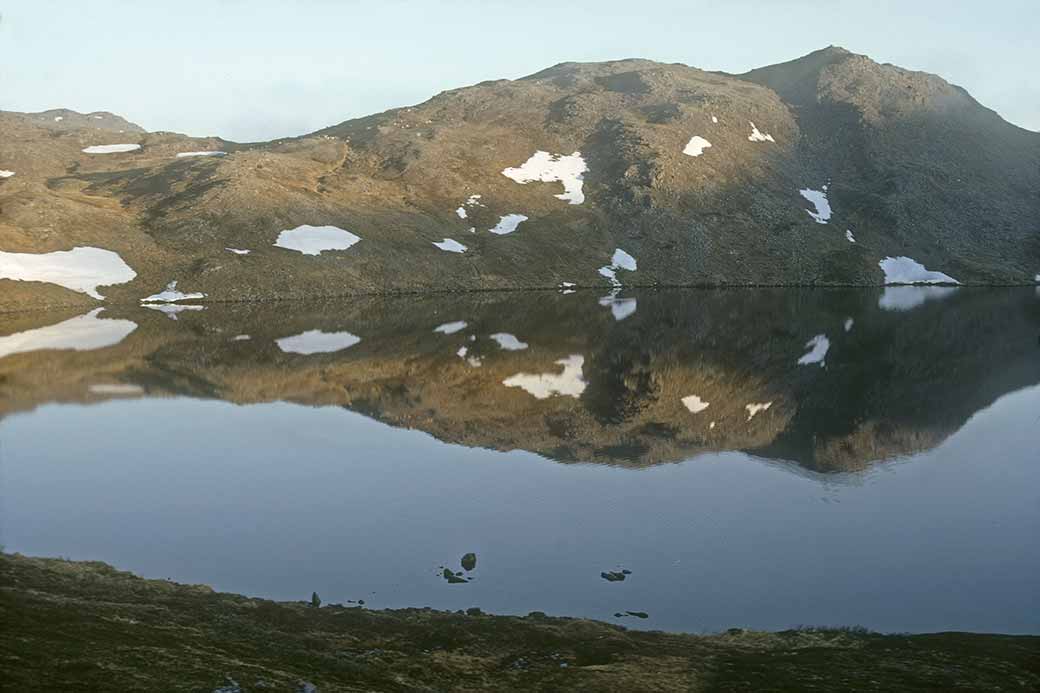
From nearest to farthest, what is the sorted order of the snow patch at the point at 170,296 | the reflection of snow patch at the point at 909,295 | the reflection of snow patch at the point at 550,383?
1. the reflection of snow patch at the point at 550,383
2. the snow patch at the point at 170,296
3. the reflection of snow patch at the point at 909,295

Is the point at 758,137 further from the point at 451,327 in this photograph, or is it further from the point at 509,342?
the point at 509,342

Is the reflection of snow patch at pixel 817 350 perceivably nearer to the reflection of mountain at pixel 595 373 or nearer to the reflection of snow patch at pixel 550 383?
the reflection of mountain at pixel 595 373

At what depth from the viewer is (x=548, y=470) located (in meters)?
37.7

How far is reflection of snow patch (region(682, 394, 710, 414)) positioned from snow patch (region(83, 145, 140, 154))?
157381 millimetres

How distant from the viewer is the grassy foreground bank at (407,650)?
618 inches

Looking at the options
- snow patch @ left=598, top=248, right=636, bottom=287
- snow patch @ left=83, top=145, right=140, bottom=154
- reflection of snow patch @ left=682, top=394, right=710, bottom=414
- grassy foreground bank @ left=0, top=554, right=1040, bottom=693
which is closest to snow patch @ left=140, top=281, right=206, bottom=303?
snow patch @ left=598, top=248, right=636, bottom=287

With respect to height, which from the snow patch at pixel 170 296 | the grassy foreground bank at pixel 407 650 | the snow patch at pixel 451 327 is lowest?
the grassy foreground bank at pixel 407 650

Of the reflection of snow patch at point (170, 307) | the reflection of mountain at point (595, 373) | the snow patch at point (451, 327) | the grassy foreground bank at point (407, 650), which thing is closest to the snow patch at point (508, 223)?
the reflection of mountain at point (595, 373)

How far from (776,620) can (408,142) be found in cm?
15803

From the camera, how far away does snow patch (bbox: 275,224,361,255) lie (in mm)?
122938

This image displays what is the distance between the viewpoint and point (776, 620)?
74.3 ft

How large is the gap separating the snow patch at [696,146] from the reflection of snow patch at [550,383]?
123378 mm

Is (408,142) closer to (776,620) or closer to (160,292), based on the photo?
(160,292)

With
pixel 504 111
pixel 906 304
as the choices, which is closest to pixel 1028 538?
pixel 906 304
